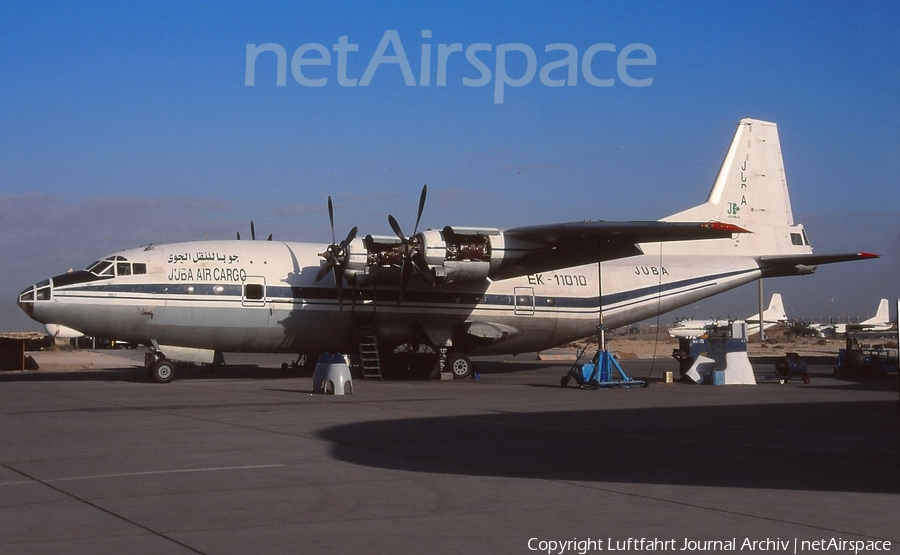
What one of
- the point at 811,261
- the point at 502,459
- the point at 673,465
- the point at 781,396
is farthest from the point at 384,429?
the point at 811,261

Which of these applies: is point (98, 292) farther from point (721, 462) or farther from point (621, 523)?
point (621, 523)

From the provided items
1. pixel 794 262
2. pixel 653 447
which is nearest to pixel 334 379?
pixel 653 447

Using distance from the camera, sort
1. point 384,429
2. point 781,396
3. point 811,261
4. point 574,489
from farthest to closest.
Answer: point 811,261
point 781,396
point 384,429
point 574,489

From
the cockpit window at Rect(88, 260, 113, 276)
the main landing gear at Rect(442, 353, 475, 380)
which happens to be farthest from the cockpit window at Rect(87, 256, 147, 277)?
the main landing gear at Rect(442, 353, 475, 380)

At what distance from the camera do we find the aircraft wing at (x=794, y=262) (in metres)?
30.7

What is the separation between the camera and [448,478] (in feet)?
30.0

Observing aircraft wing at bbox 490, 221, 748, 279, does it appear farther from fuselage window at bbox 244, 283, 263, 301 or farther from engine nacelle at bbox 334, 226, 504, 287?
fuselage window at bbox 244, 283, 263, 301

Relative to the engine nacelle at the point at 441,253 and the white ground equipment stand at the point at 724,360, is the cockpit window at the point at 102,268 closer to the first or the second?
the engine nacelle at the point at 441,253

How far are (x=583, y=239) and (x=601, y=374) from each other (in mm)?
5438

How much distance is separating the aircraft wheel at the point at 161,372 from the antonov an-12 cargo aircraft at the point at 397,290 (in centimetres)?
6

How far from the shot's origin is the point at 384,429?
13625 mm

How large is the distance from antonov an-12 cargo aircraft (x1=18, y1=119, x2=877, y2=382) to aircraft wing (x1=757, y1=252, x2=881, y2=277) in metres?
0.06

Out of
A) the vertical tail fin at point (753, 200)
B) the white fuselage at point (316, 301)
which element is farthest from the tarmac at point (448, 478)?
the vertical tail fin at point (753, 200)

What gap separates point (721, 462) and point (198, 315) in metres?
Answer: 19.8
